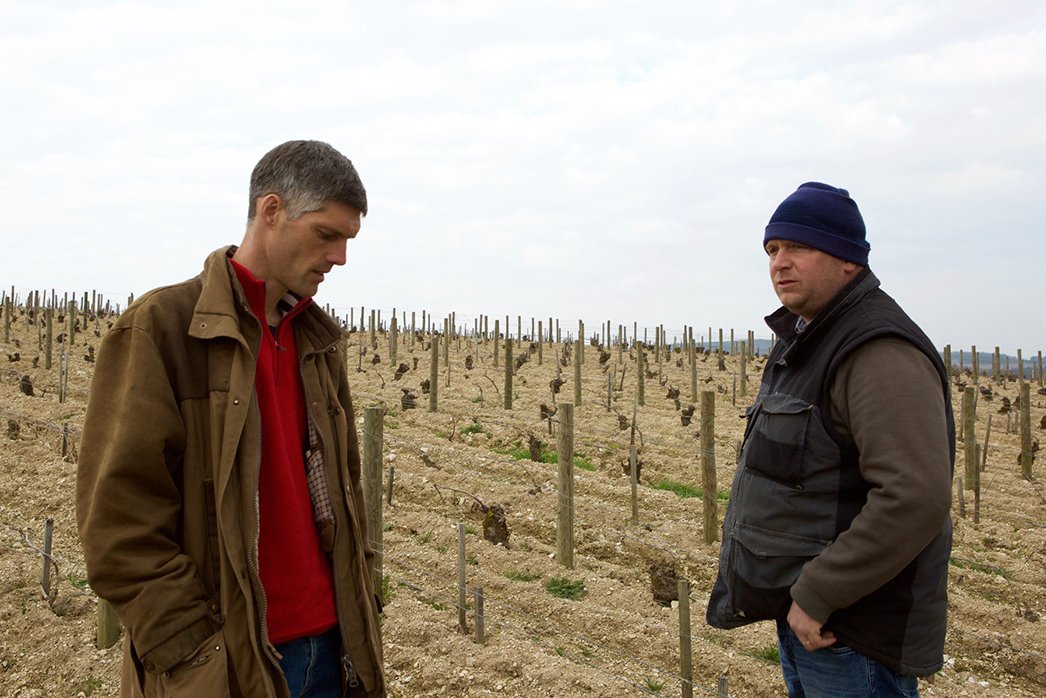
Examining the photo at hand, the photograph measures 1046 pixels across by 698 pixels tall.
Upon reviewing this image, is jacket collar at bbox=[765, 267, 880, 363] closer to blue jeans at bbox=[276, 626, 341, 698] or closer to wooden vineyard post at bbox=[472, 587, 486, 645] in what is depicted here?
blue jeans at bbox=[276, 626, 341, 698]

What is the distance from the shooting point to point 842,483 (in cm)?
196

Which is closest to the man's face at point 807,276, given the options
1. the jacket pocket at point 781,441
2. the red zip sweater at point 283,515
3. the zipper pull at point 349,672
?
the jacket pocket at point 781,441

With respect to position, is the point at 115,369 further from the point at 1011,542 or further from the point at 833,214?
the point at 1011,542

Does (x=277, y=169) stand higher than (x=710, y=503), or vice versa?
(x=277, y=169)

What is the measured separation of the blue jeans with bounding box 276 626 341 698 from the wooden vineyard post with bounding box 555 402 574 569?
15.8 feet

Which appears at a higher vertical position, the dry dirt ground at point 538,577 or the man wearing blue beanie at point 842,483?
the man wearing blue beanie at point 842,483

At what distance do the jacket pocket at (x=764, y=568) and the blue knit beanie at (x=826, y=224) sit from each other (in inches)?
32.0

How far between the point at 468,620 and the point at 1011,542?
7.11 m

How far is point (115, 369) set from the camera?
5.48 ft

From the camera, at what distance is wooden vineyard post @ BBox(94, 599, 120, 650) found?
183 inches

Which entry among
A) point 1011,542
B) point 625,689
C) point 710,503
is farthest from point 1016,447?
point 625,689

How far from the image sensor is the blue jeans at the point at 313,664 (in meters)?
1.92

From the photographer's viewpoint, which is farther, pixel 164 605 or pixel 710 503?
pixel 710 503

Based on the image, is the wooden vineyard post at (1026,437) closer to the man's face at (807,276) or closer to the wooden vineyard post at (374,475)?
the wooden vineyard post at (374,475)
